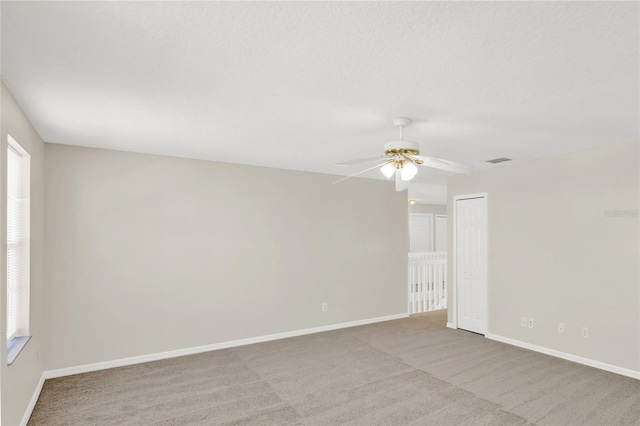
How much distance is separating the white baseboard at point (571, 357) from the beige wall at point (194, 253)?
6.12 feet

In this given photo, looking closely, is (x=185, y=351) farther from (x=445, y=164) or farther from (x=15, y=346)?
(x=445, y=164)

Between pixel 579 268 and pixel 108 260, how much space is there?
17.9 feet

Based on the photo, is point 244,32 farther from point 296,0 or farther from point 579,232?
point 579,232

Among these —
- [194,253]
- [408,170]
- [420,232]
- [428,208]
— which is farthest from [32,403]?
[428,208]

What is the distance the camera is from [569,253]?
4242mm

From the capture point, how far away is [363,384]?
3.50 metres

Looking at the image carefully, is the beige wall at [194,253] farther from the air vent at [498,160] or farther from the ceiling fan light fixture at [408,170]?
the ceiling fan light fixture at [408,170]

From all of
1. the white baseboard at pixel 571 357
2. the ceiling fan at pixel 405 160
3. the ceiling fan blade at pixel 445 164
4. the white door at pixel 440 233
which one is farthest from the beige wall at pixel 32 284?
the white door at pixel 440 233

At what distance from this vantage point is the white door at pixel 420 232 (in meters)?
11.1

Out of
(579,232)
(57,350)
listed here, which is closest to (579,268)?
(579,232)

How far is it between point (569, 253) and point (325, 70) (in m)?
3.90

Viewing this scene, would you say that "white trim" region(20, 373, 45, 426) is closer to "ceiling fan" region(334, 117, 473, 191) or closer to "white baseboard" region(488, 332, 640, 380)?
"ceiling fan" region(334, 117, 473, 191)

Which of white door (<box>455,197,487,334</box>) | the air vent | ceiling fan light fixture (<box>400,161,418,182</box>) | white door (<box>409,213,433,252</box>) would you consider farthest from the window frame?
white door (<box>409,213,433,252</box>)

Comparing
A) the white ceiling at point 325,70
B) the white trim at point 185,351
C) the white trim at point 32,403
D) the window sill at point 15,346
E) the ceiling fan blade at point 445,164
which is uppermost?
the white ceiling at point 325,70
